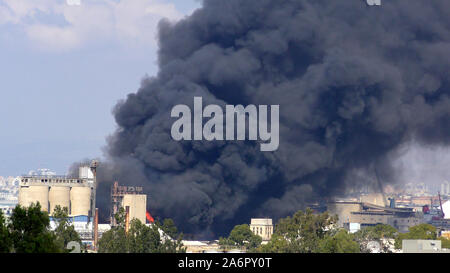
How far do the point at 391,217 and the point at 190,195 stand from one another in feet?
135

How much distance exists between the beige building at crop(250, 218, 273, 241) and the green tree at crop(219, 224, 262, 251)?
8.24 ft

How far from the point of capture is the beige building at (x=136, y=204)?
7569cm

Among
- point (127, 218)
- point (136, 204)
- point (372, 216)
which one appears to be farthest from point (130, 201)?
point (372, 216)

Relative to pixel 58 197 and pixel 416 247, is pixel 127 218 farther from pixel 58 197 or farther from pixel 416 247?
pixel 416 247

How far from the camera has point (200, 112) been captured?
7812 centimetres

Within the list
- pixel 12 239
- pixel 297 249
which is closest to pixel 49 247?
pixel 12 239

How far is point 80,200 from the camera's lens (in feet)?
263

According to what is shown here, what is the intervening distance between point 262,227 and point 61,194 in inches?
712

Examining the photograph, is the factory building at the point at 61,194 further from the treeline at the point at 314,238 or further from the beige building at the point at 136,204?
the treeline at the point at 314,238

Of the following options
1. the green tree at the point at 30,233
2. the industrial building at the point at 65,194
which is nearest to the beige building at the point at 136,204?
the industrial building at the point at 65,194

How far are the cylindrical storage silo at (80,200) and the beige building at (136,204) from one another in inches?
201

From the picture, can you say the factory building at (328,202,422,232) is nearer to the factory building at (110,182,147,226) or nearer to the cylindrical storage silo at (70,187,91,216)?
the factory building at (110,182,147,226)
